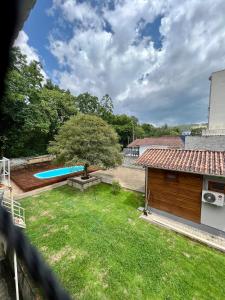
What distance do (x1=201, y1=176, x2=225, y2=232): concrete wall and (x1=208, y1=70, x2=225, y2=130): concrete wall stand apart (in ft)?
26.4

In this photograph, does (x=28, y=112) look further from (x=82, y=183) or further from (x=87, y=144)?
(x=82, y=183)

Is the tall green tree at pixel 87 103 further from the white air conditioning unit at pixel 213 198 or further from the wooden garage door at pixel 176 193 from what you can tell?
the white air conditioning unit at pixel 213 198

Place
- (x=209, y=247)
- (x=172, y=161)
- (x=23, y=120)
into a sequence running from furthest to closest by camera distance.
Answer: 1. (x=23, y=120)
2. (x=172, y=161)
3. (x=209, y=247)

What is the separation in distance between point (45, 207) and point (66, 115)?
560 inches

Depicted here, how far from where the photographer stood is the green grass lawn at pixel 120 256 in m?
3.79

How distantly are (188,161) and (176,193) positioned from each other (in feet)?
4.42

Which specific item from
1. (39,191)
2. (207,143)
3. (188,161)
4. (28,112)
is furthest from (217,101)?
(28,112)

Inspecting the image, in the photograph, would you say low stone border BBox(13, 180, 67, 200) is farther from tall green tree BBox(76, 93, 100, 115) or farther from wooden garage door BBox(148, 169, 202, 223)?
tall green tree BBox(76, 93, 100, 115)

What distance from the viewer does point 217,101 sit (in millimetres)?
11883

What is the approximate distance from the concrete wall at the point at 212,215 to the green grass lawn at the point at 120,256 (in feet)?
3.18

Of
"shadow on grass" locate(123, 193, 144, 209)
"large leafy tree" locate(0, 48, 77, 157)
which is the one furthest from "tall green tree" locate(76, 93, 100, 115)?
"shadow on grass" locate(123, 193, 144, 209)

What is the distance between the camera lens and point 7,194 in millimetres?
8922

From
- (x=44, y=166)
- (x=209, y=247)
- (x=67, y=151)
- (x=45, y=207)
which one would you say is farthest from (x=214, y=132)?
(x=44, y=166)

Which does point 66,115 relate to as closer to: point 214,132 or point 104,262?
point 214,132
